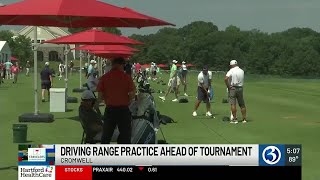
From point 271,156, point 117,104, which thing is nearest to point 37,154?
point 271,156

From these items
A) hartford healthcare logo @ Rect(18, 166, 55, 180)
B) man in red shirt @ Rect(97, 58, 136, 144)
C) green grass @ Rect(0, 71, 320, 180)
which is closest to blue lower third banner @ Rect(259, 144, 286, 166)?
hartford healthcare logo @ Rect(18, 166, 55, 180)

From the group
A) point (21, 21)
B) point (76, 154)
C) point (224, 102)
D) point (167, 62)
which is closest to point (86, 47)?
point (224, 102)

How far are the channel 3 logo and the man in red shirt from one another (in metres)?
5.36

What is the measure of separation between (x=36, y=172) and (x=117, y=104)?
15.5 ft

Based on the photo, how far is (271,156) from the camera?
191 inches

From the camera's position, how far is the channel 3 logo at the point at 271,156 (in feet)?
15.8

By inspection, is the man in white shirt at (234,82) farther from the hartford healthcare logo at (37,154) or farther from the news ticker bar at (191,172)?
the news ticker bar at (191,172)

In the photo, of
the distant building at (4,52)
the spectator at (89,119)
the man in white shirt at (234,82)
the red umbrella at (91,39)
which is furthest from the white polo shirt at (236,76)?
the distant building at (4,52)

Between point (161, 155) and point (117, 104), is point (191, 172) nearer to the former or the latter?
point (161, 155)

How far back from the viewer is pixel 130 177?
4.93m

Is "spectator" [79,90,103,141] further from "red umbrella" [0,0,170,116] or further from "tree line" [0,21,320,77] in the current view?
"tree line" [0,21,320,77]

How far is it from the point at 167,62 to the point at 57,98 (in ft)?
367

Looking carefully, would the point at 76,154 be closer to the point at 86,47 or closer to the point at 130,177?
the point at 130,177

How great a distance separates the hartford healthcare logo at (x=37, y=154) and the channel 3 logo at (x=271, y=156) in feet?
6.07
